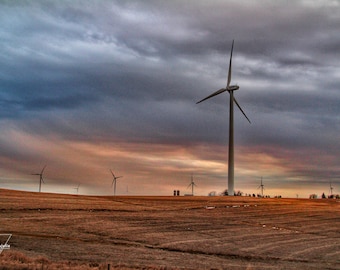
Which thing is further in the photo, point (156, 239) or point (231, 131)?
point (231, 131)

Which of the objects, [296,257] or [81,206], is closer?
[296,257]

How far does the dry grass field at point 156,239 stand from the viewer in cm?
2919

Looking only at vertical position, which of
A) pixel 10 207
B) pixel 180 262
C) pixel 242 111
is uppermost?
pixel 242 111

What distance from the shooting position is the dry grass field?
29.2 metres

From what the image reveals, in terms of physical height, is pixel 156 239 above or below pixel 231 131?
below

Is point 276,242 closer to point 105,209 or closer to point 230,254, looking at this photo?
point 230,254

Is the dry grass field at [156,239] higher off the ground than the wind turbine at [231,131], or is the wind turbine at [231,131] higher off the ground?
the wind turbine at [231,131]

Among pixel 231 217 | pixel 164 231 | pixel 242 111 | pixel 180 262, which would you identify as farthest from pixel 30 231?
pixel 242 111

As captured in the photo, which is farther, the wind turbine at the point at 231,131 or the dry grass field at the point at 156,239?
the wind turbine at the point at 231,131

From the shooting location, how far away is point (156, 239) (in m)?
40.8

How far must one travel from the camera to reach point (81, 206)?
64562 mm

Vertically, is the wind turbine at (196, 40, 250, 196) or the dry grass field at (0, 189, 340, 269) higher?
the wind turbine at (196, 40, 250, 196)

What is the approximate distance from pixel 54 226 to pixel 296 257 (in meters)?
22.3

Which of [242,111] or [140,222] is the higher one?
[242,111]
